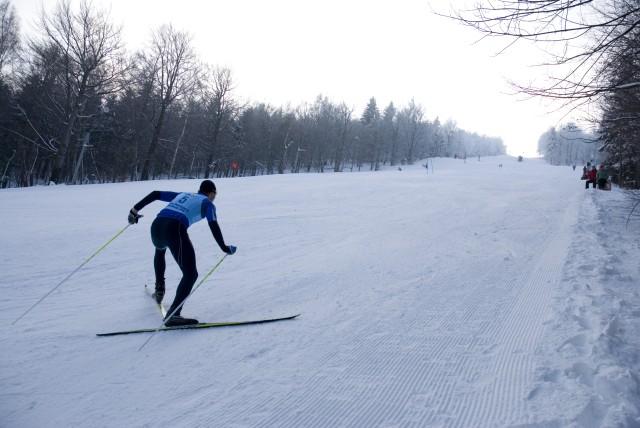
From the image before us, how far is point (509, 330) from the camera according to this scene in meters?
3.99

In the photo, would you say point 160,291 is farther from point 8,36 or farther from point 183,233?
point 8,36

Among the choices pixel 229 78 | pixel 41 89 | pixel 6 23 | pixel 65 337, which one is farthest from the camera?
pixel 229 78

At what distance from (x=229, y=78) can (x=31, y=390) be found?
118ft

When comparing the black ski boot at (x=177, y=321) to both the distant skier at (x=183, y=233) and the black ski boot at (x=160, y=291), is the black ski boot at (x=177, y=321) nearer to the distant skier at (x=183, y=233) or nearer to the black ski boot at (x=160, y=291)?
the distant skier at (x=183, y=233)

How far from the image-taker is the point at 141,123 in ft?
118

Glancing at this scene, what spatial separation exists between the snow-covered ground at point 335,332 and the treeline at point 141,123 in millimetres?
16608

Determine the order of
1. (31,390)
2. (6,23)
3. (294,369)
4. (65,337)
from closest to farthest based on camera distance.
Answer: (31,390)
(294,369)
(65,337)
(6,23)

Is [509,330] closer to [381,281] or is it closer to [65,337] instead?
[381,281]

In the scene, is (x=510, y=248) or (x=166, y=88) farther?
(x=166, y=88)

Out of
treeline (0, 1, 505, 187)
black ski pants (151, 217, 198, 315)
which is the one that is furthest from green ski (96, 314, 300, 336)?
treeline (0, 1, 505, 187)

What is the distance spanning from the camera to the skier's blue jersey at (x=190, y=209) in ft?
14.3

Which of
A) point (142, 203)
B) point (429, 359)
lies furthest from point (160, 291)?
point (429, 359)

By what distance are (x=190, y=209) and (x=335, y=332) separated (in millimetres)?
2448

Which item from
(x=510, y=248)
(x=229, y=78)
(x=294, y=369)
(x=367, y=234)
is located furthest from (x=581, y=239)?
(x=229, y=78)
